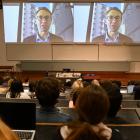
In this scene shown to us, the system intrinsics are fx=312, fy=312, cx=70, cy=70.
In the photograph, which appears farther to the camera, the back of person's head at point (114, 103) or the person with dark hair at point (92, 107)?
the back of person's head at point (114, 103)

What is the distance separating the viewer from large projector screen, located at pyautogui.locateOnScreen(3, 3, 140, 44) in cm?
866

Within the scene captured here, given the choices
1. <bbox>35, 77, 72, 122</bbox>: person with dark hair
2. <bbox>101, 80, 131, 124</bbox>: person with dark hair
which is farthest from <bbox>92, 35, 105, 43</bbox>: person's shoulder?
<bbox>101, 80, 131, 124</bbox>: person with dark hair

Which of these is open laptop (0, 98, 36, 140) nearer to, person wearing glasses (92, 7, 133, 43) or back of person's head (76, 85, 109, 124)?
back of person's head (76, 85, 109, 124)

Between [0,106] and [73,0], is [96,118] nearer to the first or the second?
[0,106]

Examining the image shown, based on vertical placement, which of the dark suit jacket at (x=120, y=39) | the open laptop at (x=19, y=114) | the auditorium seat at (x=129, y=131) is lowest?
the auditorium seat at (x=129, y=131)

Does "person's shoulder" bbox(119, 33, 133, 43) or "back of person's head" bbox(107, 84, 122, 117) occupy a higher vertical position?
"person's shoulder" bbox(119, 33, 133, 43)

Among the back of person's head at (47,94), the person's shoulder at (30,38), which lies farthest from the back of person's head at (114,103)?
the person's shoulder at (30,38)

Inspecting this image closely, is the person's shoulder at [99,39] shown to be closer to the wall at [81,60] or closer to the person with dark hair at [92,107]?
the wall at [81,60]

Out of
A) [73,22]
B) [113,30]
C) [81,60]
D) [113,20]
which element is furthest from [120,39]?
[73,22]

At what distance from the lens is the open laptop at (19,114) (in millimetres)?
2203

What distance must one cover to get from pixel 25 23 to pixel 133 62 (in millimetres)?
3267

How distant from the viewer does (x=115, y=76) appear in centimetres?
898

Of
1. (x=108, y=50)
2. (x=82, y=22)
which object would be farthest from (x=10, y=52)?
(x=108, y=50)

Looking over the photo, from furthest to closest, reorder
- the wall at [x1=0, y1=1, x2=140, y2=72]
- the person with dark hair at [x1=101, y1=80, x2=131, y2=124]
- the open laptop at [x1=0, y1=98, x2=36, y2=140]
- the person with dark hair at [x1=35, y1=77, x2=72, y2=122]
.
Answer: the wall at [x1=0, y1=1, x2=140, y2=72] < the person with dark hair at [x1=35, y1=77, x2=72, y2=122] < the person with dark hair at [x1=101, y1=80, x2=131, y2=124] < the open laptop at [x1=0, y1=98, x2=36, y2=140]
